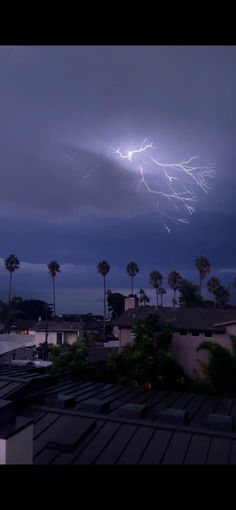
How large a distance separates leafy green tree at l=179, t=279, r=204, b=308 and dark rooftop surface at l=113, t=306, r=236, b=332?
15059 millimetres

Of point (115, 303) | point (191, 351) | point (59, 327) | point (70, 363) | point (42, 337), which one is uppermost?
point (115, 303)

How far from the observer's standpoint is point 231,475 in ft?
4.56

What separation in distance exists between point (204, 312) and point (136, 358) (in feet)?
26.0

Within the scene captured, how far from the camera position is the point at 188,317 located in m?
22.6

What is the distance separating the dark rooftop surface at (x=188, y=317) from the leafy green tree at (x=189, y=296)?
49.4 ft

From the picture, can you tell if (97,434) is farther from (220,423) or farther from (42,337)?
(42,337)

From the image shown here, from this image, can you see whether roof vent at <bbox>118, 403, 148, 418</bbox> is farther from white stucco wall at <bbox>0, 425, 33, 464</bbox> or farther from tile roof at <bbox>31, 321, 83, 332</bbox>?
tile roof at <bbox>31, 321, 83, 332</bbox>

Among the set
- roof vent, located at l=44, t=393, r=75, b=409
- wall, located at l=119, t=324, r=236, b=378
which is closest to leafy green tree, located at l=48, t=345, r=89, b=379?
wall, located at l=119, t=324, r=236, b=378

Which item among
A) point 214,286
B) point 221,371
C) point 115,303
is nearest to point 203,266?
point 214,286

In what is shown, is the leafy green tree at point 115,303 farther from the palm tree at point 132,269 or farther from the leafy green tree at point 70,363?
the leafy green tree at point 70,363

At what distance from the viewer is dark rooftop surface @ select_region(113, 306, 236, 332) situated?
21.2 m

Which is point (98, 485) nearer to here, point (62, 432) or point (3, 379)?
point (62, 432)

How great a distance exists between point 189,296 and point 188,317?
17.6 metres

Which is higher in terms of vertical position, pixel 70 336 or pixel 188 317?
pixel 188 317
